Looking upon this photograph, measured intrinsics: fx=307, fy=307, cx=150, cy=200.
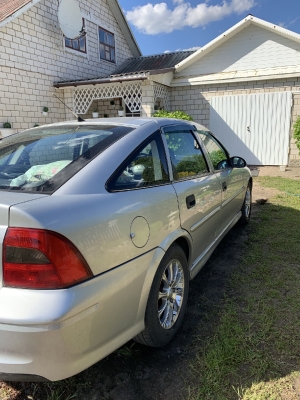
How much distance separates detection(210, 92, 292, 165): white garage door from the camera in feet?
34.6

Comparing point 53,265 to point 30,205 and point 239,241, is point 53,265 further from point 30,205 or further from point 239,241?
point 239,241

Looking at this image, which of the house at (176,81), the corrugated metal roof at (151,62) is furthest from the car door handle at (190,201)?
the corrugated metal roof at (151,62)

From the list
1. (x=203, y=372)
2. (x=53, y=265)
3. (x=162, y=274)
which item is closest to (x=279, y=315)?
(x=203, y=372)

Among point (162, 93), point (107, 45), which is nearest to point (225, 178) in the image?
point (162, 93)

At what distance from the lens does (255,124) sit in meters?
10.9

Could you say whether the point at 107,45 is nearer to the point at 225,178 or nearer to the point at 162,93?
the point at 162,93

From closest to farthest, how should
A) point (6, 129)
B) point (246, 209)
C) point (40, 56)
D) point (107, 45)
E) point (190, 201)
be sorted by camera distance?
point (190, 201)
point (246, 209)
point (6, 129)
point (40, 56)
point (107, 45)

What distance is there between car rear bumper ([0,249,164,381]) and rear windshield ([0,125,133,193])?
21.8 inches

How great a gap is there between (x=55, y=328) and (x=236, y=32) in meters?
11.6

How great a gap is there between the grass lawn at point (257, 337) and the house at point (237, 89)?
7442 mm

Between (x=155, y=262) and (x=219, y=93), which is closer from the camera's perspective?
(x=155, y=262)

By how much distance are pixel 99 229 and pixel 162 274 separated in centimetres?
74

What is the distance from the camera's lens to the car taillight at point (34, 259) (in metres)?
1.41

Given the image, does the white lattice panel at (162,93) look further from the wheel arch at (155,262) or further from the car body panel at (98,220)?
the car body panel at (98,220)
